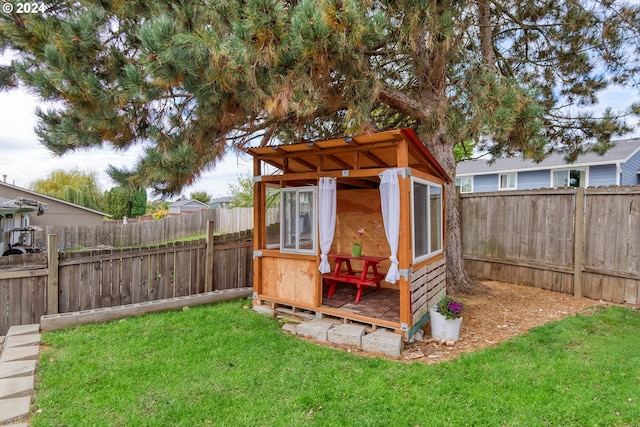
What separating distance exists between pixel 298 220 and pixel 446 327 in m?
2.47

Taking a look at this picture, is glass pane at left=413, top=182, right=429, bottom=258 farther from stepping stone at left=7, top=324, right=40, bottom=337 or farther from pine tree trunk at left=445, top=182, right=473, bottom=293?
stepping stone at left=7, top=324, right=40, bottom=337

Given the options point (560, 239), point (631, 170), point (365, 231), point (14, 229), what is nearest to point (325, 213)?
point (365, 231)

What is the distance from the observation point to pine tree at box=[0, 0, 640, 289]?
3.44 metres

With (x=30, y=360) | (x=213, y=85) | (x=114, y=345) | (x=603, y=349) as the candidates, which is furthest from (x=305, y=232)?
(x=603, y=349)

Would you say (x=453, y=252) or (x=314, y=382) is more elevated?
(x=453, y=252)

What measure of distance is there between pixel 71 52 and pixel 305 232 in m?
3.42

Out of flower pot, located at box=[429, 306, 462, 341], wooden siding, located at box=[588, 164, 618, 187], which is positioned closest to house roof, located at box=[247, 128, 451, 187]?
flower pot, located at box=[429, 306, 462, 341]

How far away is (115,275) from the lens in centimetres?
513

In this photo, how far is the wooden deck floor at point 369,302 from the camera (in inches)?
183

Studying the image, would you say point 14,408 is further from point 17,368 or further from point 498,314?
point 498,314

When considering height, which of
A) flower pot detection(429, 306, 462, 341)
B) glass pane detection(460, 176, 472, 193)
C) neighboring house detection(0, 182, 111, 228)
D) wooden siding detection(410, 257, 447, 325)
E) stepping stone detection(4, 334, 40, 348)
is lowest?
stepping stone detection(4, 334, 40, 348)

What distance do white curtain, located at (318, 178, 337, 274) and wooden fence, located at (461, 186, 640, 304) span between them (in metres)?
3.99

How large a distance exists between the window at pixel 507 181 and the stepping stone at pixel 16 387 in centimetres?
1787

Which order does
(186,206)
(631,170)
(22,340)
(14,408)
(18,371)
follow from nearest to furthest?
1. (14,408)
2. (18,371)
3. (22,340)
4. (631,170)
5. (186,206)
